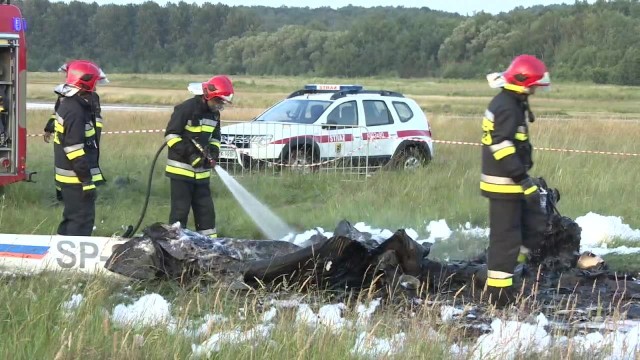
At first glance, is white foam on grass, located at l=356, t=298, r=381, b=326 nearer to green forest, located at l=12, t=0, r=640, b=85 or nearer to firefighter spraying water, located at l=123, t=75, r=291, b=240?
firefighter spraying water, located at l=123, t=75, r=291, b=240

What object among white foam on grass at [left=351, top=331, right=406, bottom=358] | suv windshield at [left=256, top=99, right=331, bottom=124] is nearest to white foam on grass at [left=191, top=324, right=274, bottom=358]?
white foam on grass at [left=351, top=331, right=406, bottom=358]

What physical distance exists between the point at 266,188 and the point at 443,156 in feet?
15.3

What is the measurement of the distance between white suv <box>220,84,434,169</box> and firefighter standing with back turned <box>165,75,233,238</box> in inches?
178

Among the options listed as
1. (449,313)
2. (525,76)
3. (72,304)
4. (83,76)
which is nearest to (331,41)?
(83,76)

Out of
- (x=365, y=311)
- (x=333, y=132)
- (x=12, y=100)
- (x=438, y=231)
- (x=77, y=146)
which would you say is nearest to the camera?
(x=365, y=311)

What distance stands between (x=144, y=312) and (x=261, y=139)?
835 cm

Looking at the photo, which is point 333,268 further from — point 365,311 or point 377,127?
point 377,127

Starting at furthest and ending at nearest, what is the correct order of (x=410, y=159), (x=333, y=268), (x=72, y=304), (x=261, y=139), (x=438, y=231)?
(x=410, y=159)
(x=261, y=139)
(x=438, y=231)
(x=333, y=268)
(x=72, y=304)

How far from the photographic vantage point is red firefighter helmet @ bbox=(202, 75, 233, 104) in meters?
7.66

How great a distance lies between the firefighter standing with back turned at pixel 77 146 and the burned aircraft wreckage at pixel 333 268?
145 centimetres

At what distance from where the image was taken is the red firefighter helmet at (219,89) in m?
7.66

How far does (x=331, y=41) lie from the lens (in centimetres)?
8550

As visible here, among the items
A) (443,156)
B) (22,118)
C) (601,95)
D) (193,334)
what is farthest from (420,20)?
(193,334)

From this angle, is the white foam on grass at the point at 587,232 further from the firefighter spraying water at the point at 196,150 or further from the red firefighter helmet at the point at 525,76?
the red firefighter helmet at the point at 525,76
